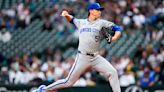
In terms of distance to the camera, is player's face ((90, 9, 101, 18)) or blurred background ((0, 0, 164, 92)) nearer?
player's face ((90, 9, 101, 18))

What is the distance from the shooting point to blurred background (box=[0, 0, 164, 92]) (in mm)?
19891

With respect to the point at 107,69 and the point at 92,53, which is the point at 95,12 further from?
the point at 107,69

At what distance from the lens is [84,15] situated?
79.4ft

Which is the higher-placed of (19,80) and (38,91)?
(38,91)

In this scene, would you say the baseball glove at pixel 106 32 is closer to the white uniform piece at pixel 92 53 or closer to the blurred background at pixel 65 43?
the white uniform piece at pixel 92 53

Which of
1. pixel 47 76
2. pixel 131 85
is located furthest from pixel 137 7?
pixel 131 85

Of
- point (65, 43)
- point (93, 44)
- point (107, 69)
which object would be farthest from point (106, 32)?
point (65, 43)

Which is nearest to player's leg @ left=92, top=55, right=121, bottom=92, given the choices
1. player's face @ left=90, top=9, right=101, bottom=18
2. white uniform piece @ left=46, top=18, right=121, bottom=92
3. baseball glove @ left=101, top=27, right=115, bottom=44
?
white uniform piece @ left=46, top=18, right=121, bottom=92

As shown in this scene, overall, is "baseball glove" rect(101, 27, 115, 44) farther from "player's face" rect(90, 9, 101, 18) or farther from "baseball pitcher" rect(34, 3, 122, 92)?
"player's face" rect(90, 9, 101, 18)

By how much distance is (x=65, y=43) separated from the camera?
2327 centimetres

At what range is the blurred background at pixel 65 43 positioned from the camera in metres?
19.9

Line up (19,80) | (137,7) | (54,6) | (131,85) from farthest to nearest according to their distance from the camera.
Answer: (54,6) < (137,7) < (19,80) < (131,85)

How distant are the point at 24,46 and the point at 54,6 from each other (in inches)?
105

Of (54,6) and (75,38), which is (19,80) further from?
(54,6)
